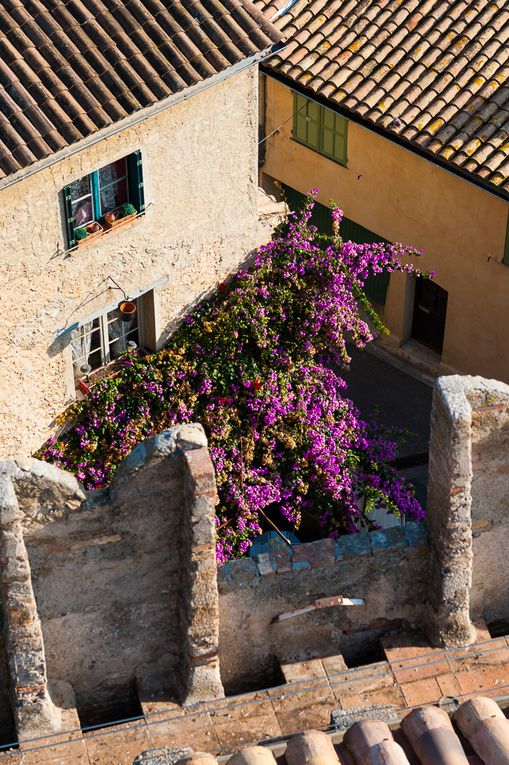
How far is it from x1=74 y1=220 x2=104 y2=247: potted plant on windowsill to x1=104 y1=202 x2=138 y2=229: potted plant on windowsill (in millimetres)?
122

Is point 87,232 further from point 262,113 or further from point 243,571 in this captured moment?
point 262,113

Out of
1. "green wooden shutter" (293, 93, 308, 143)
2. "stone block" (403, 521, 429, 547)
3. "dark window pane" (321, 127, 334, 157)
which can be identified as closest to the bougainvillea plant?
"stone block" (403, 521, 429, 547)

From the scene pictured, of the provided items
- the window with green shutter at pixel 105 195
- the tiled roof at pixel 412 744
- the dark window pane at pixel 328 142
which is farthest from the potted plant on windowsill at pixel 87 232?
the tiled roof at pixel 412 744

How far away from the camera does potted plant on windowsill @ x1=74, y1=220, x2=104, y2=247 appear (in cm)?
1795

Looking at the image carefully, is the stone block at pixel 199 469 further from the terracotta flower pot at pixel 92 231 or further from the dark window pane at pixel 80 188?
the dark window pane at pixel 80 188

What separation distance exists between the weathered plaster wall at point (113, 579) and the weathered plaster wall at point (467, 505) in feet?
8.20

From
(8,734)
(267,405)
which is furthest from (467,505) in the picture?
(8,734)

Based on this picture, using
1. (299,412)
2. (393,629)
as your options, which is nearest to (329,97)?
(299,412)

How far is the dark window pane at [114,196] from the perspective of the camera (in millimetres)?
18391

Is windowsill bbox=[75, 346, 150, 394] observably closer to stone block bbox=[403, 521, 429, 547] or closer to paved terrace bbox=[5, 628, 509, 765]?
paved terrace bbox=[5, 628, 509, 765]

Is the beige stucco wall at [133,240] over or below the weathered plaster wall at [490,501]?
over

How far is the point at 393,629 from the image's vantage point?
1695 centimetres

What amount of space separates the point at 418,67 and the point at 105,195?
19.4 ft

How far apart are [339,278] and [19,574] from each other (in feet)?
22.7
